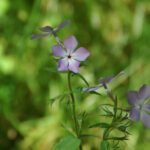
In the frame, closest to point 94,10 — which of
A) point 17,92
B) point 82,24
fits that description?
point 82,24

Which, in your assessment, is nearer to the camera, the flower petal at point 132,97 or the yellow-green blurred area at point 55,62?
the flower petal at point 132,97

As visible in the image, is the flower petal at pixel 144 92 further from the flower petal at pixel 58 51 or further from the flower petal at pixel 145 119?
the flower petal at pixel 58 51

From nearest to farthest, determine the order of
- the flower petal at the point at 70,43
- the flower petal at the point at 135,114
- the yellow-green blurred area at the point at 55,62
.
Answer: the flower petal at the point at 135,114, the flower petal at the point at 70,43, the yellow-green blurred area at the point at 55,62

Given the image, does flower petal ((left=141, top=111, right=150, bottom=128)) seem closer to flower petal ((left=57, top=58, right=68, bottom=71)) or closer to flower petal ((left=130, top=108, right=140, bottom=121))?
flower petal ((left=130, top=108, right=140, bottom=121))

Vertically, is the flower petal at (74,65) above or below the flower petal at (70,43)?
below

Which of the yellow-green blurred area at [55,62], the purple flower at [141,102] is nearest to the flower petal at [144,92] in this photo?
the purple flower at [141,102]

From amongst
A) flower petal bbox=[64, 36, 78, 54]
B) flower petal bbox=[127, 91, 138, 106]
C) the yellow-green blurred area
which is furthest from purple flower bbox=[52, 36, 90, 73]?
the yellow-green blurred area

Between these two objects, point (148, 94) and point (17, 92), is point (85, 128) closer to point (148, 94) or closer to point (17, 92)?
point (17, 92)

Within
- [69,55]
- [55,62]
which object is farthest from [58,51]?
[55,62]
